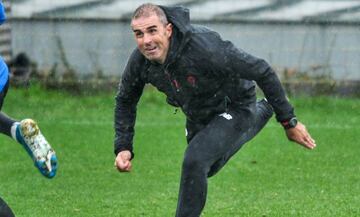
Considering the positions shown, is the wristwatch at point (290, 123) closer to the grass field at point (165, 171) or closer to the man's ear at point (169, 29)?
the man's ear at point (169, 29)

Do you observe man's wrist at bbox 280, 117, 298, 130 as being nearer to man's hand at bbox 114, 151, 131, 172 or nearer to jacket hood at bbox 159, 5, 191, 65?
jacket hood at bbox 159, 5, 191, 65

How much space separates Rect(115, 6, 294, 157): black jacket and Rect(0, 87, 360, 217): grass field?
4.69ft

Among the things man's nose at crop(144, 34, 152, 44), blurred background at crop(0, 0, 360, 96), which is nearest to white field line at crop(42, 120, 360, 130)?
blurred background at crop(0, 0, 360, 96)

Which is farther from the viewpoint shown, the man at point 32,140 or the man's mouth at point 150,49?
the man at point 32,140

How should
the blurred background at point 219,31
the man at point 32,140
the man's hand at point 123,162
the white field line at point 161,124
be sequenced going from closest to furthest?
1. the man's hand at point 123,162
2. the man at point 32,140
3. the white field line at point 161,124
4. the blurred background at point 219,31

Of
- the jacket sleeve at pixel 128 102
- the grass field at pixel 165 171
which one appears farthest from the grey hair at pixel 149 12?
the grass field at pixel 165 171

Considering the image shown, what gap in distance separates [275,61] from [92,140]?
4520mm

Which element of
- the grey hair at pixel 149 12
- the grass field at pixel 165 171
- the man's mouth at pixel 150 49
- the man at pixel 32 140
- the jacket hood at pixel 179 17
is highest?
the grey hair at pixel 149 12

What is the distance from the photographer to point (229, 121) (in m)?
8.02

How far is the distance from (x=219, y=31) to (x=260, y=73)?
32.6 ft

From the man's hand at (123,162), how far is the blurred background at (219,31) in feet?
28.2

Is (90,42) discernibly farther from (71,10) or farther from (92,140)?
(92,140)

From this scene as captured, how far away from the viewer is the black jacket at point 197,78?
25.2 ft

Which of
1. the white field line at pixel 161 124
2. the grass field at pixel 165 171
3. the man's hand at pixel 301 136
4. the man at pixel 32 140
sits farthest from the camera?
the white field line at pixel 161 124
